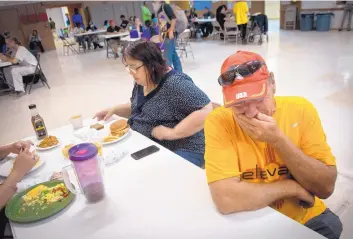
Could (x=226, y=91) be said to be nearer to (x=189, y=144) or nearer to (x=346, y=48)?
(x=189, y=144)

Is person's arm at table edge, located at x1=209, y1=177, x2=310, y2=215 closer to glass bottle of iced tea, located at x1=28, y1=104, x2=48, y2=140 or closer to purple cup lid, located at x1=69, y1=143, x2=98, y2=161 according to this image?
purple cup lid, located at x1=69, y1=143, x2=98, y2=161

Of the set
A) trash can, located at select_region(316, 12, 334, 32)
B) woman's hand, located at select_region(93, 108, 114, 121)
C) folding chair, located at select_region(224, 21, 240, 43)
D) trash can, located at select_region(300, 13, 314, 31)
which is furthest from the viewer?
trash can, located at select_region(300, 13, 314, 31)

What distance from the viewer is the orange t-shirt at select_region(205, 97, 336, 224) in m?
1.02

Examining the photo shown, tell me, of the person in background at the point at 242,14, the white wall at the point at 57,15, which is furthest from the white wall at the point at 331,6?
the white wall at the point at 57,15

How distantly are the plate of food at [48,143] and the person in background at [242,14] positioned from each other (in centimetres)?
799

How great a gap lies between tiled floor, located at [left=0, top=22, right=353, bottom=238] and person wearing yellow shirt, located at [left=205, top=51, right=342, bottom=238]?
1.10 meters

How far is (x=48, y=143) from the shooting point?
158cm

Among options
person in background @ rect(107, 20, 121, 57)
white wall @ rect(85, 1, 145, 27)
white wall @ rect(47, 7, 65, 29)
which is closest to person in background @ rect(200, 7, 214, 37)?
person in background @ rect(107, 20, 121, 57)

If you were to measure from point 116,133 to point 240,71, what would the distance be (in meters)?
0.92

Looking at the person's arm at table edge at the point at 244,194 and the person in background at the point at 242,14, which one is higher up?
the person in background at the point at 242,14

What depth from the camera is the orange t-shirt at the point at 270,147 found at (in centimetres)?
102

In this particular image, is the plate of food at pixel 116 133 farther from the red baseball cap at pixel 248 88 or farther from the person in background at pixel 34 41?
the person in background at pixel 34 41

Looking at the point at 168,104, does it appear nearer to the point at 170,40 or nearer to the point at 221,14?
the point at 170,40

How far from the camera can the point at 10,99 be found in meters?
5.74
